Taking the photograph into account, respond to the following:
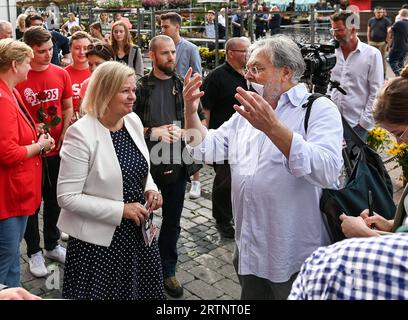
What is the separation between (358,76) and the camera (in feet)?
17.2

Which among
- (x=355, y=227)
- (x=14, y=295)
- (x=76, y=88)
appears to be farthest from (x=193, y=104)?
(x=76, y=88)

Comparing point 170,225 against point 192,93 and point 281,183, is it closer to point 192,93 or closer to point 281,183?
point 192,93

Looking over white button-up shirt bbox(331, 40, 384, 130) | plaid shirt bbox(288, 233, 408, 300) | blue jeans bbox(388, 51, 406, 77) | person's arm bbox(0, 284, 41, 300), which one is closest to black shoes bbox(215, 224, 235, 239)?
white button-up shirt bbox(331, 40, 384, 130)

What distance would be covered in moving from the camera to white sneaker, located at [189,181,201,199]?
2974mm

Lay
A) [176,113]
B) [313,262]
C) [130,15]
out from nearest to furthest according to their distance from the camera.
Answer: [313,262]
[176,113]
[130,15]

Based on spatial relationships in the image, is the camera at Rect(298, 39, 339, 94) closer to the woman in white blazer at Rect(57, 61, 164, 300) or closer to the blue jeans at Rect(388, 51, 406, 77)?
the woman in white blazer at Rect(57, 61, 164, 300)

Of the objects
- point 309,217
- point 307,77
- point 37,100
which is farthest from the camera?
point 37,100

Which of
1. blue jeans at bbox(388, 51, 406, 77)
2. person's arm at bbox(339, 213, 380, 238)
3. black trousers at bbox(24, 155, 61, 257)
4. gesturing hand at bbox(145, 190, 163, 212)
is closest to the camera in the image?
person's arm at bbox(339, 213, 380, 238)

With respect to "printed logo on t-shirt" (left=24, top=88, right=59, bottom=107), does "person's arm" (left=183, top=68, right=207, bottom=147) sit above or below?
above

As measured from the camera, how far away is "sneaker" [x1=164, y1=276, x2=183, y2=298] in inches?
150
